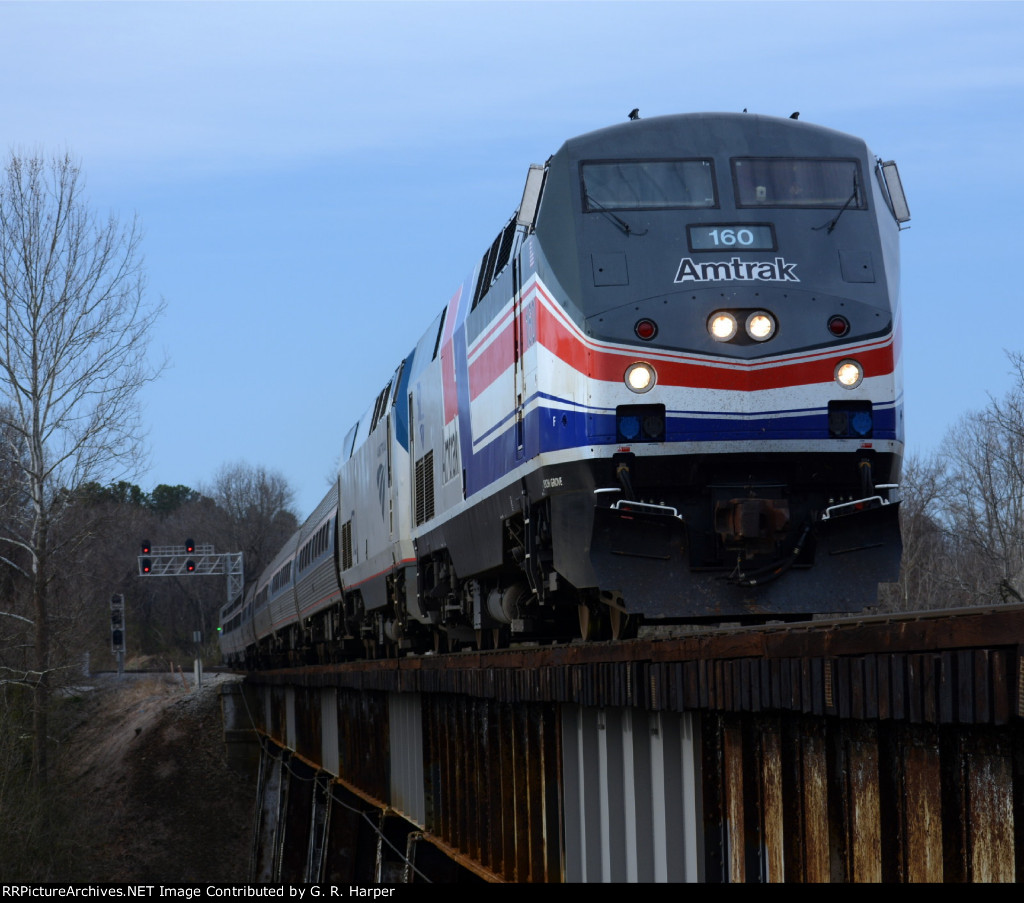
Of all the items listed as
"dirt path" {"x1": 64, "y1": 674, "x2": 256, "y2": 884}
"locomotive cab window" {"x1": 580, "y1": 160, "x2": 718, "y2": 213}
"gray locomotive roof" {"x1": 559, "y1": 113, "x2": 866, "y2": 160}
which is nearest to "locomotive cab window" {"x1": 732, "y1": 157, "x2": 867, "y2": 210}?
"gray locomotive roof" {"x1": 559, "y1": 113, "x2": 866, "y2": 160}

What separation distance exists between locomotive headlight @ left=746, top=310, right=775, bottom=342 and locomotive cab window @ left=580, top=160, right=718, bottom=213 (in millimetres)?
1080

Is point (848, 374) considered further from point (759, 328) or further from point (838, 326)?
point (759, 328)

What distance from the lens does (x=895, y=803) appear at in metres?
5.44

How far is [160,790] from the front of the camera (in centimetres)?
5025

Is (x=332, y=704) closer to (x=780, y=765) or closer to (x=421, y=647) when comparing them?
(x=421, y=647)

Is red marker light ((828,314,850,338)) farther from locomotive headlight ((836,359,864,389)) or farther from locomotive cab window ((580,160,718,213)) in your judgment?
locomotive cab window ((580,160,718,213))

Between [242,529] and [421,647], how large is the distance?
10859 cm

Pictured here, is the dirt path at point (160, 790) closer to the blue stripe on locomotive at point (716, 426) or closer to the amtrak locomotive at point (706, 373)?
the amtrak locomotive at point (706, 373)

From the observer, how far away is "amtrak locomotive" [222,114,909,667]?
387 inches

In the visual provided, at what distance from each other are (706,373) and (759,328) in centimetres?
50

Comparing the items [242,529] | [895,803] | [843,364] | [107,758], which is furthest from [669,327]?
[242,529]

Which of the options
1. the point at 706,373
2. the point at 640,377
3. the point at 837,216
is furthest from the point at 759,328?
the point at 837,216

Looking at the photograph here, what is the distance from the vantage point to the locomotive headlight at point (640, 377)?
992cm

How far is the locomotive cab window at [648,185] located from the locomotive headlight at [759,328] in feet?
Answer: 3.54
